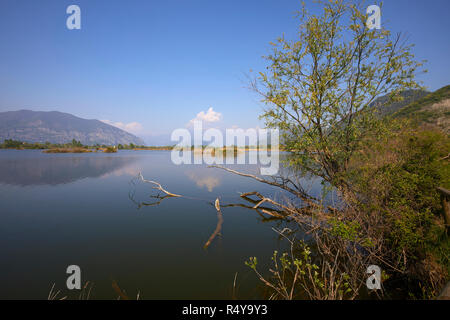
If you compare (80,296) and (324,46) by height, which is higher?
(324,46)

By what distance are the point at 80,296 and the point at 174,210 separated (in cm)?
705

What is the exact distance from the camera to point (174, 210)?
12.0 m

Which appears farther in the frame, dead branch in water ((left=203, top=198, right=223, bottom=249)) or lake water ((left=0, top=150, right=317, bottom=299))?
dead branch in water ((left=203, top=198, right=223, bottom=249))

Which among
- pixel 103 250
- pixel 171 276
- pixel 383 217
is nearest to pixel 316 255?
pixel 383 217

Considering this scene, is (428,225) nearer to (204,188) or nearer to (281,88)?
(281,88)

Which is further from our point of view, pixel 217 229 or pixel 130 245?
pixel 217 229

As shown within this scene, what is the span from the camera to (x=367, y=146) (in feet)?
26.9

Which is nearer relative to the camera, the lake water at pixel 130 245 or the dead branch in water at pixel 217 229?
the lake water at pixel 130 245

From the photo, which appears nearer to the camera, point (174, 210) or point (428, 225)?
point (428, 225)

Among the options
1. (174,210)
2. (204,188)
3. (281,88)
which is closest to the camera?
(281,88)

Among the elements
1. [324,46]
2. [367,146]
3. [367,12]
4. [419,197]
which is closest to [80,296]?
[419,197]
